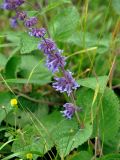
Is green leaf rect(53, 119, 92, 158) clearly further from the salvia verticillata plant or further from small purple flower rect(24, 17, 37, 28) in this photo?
small purple flower rect(24, 17, 37, 28)

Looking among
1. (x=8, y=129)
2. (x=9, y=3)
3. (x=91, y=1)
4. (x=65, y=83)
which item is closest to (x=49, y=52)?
(x=65, y=83)

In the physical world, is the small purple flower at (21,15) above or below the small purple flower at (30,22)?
above

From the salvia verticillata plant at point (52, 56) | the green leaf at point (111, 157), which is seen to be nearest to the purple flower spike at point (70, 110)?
the salvia verticillata plant at point (52, 56)

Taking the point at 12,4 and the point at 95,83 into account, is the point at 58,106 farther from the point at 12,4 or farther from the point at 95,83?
the point at 12,4

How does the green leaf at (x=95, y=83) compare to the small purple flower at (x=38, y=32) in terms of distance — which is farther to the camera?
the green leaf at (x=95, y=83)

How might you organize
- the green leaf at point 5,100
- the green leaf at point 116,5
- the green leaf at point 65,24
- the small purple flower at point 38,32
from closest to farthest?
the small purple flower at point 38,32
the green leaf at point 5,100
the green leaf at point 65,24
the green leaf at point 116,5

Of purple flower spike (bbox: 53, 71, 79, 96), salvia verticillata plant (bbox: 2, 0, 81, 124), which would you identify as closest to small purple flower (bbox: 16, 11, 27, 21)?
salvia verticillata plant (bbox: 2, 0, 81, 124)

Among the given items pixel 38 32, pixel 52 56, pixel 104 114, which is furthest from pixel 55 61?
pixel 104 114

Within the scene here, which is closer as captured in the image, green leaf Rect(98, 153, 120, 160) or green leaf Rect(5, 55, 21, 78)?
green leaf Rect(98, 153, 120, 160)

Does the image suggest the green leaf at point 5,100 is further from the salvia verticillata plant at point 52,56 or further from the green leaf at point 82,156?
the green leaf at point 82,156

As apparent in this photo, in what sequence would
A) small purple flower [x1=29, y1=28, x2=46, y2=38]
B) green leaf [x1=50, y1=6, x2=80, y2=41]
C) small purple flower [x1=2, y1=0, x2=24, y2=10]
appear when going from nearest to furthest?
small purple flower [x1=29, y1=28, x2=46, y2=38] < small purple flower [x1=2, y1=0, x2=24, y2=10] < green leaf [x1=50, y1=6, x2=80, y2=41]
